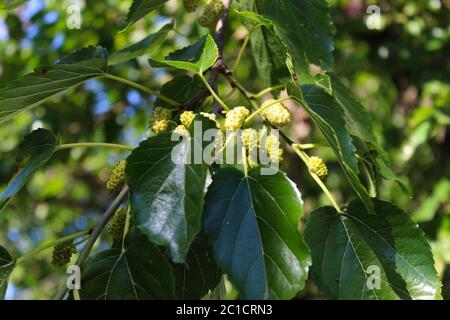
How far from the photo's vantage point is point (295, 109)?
249 centimetres

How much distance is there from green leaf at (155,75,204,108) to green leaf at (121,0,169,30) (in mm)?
134

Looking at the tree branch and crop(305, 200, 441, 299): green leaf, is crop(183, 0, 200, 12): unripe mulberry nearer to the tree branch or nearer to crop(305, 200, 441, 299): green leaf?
the tree branch

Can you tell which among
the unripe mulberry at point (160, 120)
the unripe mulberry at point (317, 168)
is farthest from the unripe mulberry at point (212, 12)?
the unripe mulberry at point (317, 168)

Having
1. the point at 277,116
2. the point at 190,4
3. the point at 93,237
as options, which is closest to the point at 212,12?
the point at 190,4

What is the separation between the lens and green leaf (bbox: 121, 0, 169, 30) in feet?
2.73

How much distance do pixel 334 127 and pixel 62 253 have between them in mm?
400

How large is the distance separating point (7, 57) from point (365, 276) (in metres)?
1.83

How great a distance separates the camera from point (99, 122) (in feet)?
7.98

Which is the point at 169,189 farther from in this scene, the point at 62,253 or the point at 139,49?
the point at 139,49

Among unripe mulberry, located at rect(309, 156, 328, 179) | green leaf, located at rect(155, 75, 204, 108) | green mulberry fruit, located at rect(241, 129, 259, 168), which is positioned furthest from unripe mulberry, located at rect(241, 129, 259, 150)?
green leaf, located at rect(155, 75, 204, 108)

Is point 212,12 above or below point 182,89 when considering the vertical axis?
above

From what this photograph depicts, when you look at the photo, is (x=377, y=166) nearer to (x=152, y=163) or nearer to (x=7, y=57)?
(x=152, y=163)

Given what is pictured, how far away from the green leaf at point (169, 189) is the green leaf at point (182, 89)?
0.26 meters
